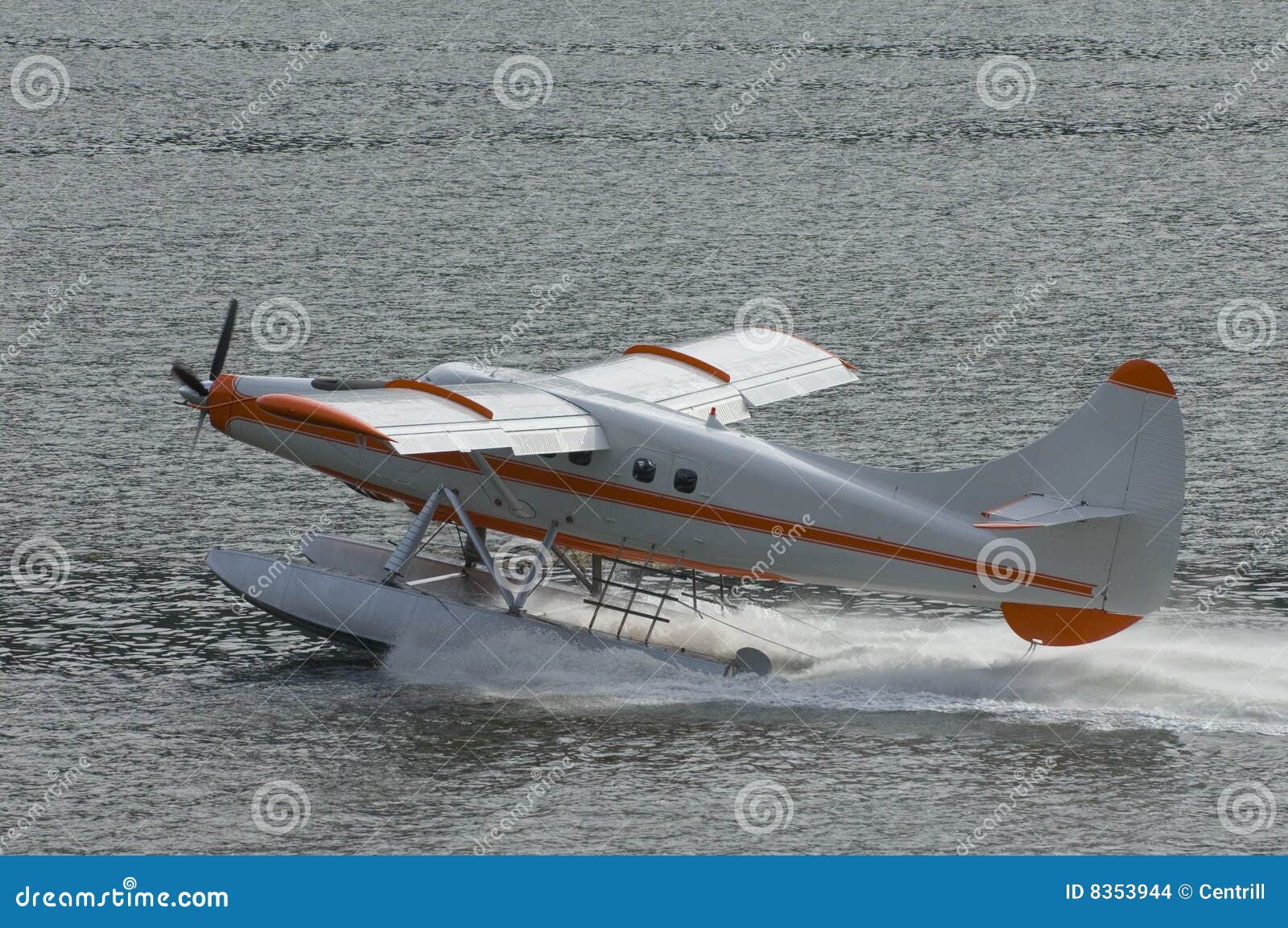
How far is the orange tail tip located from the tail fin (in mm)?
14

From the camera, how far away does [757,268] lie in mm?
48500

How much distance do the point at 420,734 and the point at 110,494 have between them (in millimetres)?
11492

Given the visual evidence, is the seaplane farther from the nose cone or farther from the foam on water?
the foam on water

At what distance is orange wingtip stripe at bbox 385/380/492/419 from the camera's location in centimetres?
2405

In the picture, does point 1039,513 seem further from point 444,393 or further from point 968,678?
point 444,393

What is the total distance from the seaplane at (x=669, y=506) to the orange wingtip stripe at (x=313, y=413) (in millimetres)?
30

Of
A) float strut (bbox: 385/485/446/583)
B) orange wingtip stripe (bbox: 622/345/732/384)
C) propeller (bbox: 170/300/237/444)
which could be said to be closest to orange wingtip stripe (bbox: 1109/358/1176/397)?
orange wingtip stripe (bbox: 622/345/732/384)

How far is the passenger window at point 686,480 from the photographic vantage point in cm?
2447

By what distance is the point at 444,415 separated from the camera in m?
23.7

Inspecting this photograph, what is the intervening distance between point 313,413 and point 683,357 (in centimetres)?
721

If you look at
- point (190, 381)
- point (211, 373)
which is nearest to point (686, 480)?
point (211, 373)

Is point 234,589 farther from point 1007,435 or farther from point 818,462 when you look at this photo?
point 1007,435

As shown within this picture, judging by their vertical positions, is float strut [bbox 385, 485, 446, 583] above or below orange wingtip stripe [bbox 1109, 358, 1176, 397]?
below

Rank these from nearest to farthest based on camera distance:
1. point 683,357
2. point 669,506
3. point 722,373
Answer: point 669,506 < point 722,373 < point 683,357
